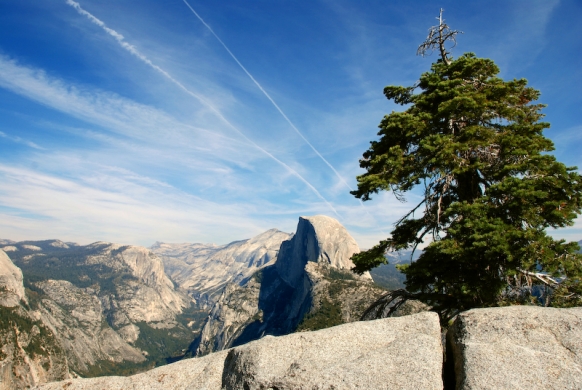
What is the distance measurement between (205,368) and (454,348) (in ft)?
22.3

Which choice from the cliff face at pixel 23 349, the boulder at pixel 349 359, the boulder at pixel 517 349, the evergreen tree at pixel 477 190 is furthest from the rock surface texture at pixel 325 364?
the cliff face at pixel 23 349

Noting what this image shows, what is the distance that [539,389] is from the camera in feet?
19.5

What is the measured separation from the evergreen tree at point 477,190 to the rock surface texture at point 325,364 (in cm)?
426

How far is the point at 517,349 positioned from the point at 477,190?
869 centimetres

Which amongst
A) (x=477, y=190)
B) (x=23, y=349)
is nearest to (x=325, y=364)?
(x=477, y=190)

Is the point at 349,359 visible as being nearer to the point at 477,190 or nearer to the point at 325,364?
the point at 325,364

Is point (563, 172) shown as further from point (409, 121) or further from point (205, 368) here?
point (205, 368)

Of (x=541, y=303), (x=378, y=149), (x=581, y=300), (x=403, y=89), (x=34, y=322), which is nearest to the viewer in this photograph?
(x=581, y=300)

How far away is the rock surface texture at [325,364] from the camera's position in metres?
6.84

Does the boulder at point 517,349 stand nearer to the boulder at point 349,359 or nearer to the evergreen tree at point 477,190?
the boulder at point 349,359

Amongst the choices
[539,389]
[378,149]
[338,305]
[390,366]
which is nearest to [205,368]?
[390,366]

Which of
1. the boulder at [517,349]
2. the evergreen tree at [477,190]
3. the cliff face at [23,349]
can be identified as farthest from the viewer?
the cliff face at [23,349]

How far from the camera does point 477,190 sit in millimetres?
13914

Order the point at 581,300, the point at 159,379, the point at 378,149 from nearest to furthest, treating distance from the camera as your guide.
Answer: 1. the point at 159,379
2. the point at 581,300
3. the point at 378,149
